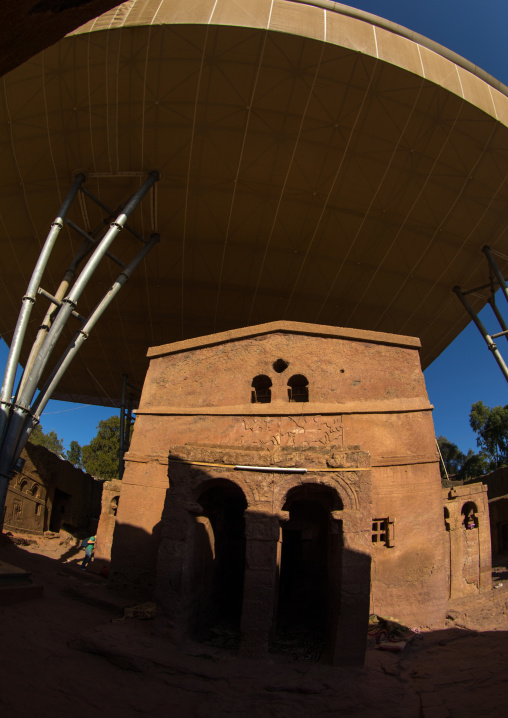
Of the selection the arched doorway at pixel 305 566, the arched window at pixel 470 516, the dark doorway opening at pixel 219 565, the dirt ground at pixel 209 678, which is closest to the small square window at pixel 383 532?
the arched doorway at pixel 305 566

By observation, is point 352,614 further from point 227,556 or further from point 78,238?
point 78,238

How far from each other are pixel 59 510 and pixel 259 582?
17.9m

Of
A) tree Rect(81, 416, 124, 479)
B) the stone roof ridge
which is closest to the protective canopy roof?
the stone roof ridge

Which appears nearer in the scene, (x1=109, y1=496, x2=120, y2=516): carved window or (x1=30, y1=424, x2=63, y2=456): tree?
(x1=109, y1=496, x2=120, y2=516): carved window

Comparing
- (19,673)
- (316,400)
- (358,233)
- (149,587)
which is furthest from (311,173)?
(19,673)

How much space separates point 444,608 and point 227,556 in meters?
4.92

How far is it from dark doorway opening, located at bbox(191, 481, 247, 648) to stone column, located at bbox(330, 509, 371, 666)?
2101 millimetres

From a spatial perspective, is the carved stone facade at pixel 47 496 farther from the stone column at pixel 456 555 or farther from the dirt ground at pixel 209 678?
the stone column at pixel 456 555

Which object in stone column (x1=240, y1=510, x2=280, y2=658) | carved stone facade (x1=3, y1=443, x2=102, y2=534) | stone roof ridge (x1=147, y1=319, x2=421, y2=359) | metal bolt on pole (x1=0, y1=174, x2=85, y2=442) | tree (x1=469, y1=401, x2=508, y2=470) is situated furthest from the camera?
tree (x1=469, y1=401, x2=508, y2=470)

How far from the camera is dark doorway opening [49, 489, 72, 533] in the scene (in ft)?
72.8

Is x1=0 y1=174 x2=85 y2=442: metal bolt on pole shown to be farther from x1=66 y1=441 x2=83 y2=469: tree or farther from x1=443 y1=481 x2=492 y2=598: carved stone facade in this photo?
x1=66 y1=441 x2=83 y2=469: tree

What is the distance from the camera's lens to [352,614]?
25.1 ft

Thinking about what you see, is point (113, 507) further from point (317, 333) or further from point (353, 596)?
point (353, 596)

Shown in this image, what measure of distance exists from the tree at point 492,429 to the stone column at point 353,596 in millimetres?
38842
